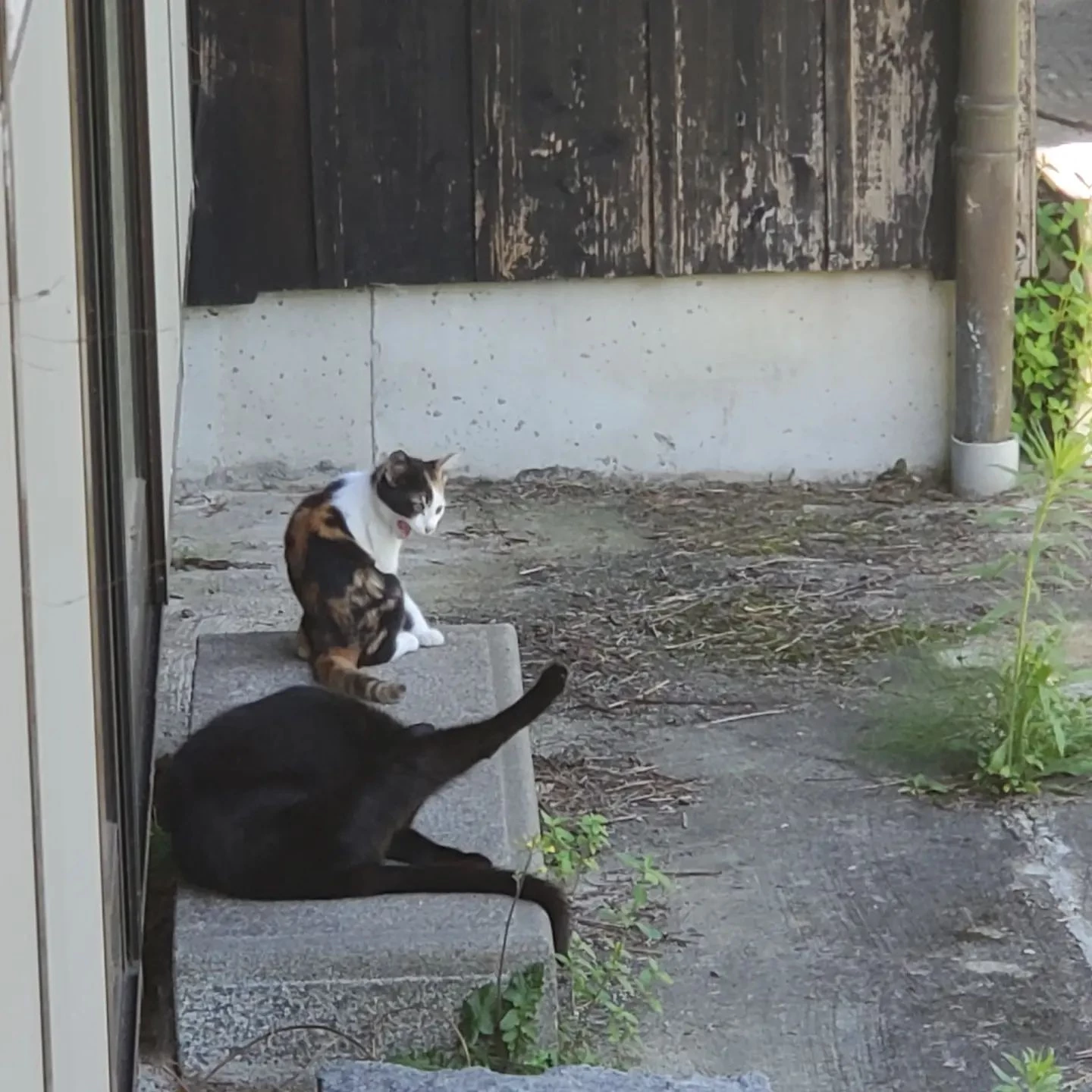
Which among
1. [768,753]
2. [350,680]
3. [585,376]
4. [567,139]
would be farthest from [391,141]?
[350,680]

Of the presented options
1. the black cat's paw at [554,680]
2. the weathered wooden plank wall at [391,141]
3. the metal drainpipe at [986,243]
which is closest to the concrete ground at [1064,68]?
the metal drainpipe at [986,243]

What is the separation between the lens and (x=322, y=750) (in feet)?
10.8

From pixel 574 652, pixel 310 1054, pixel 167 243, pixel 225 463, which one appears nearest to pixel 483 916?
pixel 310 1054

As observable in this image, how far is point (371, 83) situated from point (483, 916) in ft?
12.2

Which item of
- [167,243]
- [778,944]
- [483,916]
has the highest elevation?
[167,243]

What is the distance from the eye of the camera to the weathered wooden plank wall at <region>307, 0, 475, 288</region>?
6.20m

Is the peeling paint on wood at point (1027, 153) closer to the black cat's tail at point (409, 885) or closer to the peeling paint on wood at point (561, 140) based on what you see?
the peeling paint on wood at point (561, 140)

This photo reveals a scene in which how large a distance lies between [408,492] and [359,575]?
36 centimetres

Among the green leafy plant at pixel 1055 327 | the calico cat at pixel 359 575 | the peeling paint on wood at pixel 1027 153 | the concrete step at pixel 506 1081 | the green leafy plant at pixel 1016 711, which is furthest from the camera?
the green leafy plant at pixel 1055 327

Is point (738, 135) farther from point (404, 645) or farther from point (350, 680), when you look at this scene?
point (350, 680)

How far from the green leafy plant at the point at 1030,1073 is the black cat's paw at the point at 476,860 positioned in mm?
874

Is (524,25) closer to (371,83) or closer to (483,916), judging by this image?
(371,83)

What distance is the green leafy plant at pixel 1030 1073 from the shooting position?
9.46 feet

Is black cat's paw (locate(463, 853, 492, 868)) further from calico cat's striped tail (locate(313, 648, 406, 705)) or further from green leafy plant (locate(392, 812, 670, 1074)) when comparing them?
calico cat's striped tail (locate(313, 648, 406, 705))
